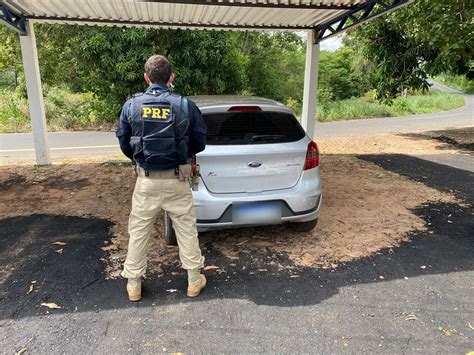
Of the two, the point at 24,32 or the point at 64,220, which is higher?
the point at 24,32

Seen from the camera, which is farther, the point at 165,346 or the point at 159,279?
the point at 159,279

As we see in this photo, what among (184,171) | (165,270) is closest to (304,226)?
(165,270)

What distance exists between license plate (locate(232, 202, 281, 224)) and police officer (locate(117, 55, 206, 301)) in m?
0.70

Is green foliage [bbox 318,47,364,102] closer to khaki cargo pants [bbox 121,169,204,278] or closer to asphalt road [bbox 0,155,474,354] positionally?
asphalt road [bbox 0,155,474,354]

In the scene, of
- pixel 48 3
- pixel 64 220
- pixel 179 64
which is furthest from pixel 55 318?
pixel 179 64

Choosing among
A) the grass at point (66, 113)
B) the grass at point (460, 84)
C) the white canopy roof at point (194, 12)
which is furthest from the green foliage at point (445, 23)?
the grass at point (460, 84)

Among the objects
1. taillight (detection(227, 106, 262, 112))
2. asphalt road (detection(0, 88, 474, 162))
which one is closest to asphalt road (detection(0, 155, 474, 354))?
taillight (detection(227, 106, 262, 112))

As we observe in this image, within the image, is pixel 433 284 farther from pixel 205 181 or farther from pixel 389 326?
pixel 205 181

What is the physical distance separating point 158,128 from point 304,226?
2293 mm

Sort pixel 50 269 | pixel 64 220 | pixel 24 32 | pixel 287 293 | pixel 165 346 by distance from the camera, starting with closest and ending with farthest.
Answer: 1. pixel 165 346
2. pixel 287 293
3. pixel 50 269
4. pixel 64 220
5. pixel 24 32

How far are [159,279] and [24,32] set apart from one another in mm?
6335

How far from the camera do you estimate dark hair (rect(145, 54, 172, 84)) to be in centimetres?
288

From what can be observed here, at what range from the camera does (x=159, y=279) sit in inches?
137

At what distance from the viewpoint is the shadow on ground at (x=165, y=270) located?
126 inches
